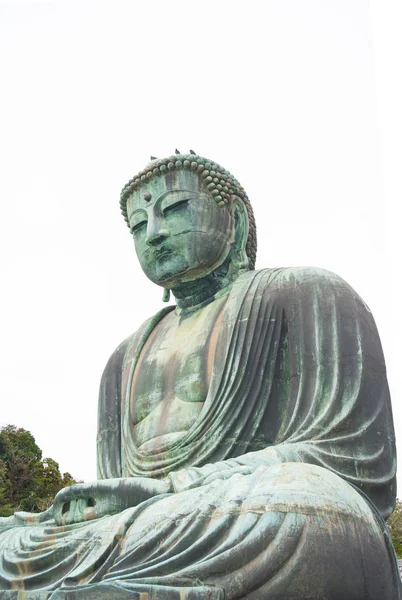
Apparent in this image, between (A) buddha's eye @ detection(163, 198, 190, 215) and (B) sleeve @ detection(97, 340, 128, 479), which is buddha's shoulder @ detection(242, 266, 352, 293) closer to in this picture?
(A) buddha's eye @ detection(163, 198, 190, 215)

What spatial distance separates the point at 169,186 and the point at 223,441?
245 centimetres

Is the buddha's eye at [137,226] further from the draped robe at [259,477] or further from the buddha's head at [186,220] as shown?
the draped robe at [259,477]

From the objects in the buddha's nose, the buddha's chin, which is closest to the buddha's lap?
the buddha's chin

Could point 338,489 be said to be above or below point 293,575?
above

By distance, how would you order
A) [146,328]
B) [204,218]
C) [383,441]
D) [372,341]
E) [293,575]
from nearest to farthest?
1. [293,575]
2. [383,441]
3. [372,341]
4. [204,218]
5. [146,328]

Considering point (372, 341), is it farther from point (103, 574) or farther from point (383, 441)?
point (103, 574)

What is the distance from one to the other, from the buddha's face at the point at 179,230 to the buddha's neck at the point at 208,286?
62 millimetres

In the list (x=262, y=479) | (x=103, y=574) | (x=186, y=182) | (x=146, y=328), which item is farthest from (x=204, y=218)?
(x=103, y=574)

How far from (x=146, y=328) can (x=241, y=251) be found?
1.18 metres

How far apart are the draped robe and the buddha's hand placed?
17cm

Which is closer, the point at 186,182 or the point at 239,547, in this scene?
the point at 239,547

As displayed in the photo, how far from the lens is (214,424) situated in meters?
6.38

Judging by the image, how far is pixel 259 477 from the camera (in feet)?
16.3

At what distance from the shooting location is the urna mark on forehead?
Result: 24.5 feet
